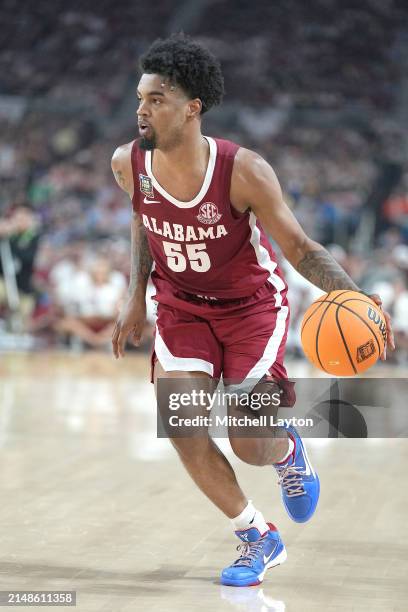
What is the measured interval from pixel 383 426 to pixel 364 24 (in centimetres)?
1387

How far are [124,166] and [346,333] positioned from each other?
3.65 feet

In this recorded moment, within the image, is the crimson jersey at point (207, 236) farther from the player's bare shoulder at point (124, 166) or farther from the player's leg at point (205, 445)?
the player's leg at point (205, 445)

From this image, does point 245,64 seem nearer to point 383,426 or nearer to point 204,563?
point 383,426

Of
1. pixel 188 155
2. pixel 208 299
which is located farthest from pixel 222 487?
pixel 188 155

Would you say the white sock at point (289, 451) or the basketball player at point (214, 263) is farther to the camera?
the white sock at point (289, 451)

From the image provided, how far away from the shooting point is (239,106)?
1950cm

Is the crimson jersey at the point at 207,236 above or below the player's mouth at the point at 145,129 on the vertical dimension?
below

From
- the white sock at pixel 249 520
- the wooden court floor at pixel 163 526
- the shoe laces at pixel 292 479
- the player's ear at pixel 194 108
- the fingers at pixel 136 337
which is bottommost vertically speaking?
the wooden court floor at pixel 163 526

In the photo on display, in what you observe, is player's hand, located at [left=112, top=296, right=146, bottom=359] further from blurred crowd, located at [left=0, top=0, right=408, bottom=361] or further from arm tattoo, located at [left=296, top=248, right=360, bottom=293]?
blurred crowd, located at [left=0, top=0, right=408, bottom=361]

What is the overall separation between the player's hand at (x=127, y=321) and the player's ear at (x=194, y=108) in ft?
2.61

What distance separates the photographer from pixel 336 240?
16.9 metres

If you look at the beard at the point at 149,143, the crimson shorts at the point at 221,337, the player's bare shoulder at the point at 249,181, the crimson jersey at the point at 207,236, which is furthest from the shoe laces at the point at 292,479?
the beard at the point at 149,143

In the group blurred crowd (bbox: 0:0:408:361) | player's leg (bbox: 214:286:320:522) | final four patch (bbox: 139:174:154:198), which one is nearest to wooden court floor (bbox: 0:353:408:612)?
player's leg (bbox: 214:286:320:522)

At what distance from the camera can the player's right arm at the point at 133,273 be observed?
396 cm
